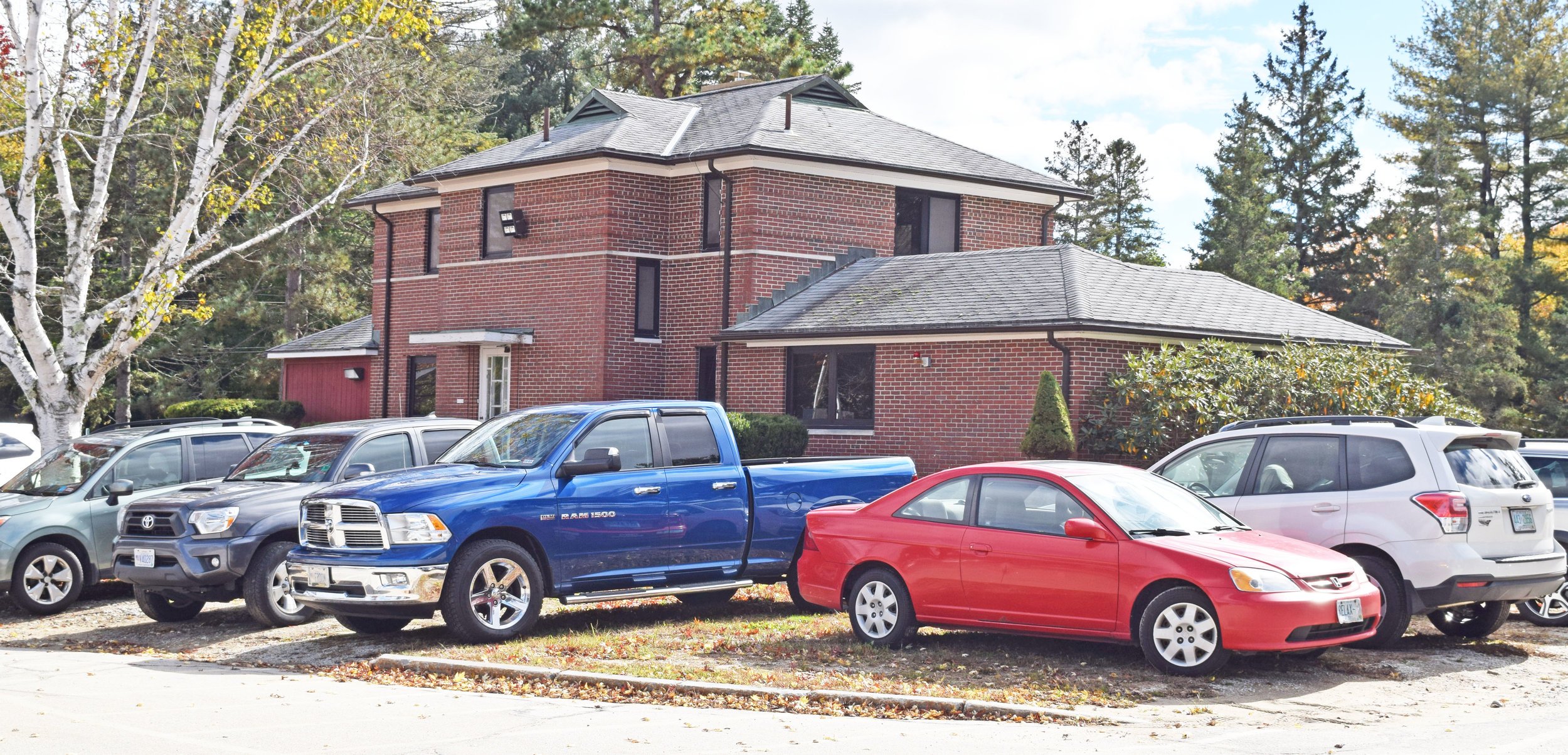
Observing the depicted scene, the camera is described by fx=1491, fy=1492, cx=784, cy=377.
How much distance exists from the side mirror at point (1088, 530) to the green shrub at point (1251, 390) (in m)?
10.1

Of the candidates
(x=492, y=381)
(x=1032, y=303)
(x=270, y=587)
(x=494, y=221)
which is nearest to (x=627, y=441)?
(x=270, y=587)

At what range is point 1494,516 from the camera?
35.3 feet

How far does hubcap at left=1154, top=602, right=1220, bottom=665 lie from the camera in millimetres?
9641

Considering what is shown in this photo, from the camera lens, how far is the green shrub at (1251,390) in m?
19.8

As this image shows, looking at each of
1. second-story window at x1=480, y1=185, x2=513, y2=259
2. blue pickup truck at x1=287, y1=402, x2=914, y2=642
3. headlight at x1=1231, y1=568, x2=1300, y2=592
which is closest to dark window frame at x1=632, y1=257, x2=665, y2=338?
second-story window at x1=480, y1=185, x2=513, y2=259

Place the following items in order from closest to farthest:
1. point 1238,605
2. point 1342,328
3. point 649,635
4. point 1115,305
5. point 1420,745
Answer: point 1420,745
point 1238,605
point 649,635
point 1115,305
point 1342,328

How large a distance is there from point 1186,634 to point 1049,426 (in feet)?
38.1

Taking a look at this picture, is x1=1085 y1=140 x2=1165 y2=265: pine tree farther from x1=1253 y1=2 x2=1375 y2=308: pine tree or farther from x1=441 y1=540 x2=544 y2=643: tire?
x1=441 y1=540 x2=544 y2=643: tire

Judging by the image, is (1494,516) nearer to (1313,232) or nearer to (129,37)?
(129,37)

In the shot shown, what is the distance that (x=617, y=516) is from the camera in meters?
12.0

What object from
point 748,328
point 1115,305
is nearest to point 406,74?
point 748,328

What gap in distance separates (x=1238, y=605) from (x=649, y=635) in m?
4.79

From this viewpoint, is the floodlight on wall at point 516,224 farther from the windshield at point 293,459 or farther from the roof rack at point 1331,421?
the roof rack at point 1331,421

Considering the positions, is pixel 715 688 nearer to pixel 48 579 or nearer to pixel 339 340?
pixel 48 579
